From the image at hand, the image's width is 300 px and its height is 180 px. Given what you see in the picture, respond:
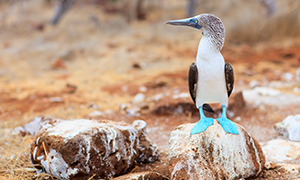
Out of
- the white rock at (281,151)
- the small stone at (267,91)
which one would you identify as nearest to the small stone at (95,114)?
the white rock at (281,151)

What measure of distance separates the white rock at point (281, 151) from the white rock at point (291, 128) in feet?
0.47

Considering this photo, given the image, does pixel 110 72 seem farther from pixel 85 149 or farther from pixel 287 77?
pixel 85 149

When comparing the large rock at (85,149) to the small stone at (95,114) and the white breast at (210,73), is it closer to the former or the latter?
the white breast at (210,73)

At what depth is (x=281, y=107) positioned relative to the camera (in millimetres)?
4066

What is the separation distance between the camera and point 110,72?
6.45 m

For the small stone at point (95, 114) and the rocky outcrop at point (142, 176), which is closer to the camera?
the rocky outcrop at point (142, 176)

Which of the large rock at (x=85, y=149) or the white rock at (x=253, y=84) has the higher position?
the large rock at (x=85, y=149)

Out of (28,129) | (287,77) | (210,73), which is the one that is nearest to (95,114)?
(28,129)

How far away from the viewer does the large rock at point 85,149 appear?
2119 millimetres

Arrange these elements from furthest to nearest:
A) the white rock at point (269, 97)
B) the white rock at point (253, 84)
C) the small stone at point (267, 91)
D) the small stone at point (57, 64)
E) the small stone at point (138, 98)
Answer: the small stone at point (57, 64) < the white rock at point (253, 84) < the small stone at point (138, 98) < the small stone at point (267, 91) < the white rock at point (269, 97)

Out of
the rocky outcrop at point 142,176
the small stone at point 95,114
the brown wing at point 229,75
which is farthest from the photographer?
the small stone at point 95,114

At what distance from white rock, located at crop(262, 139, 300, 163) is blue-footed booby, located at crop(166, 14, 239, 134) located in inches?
27.7

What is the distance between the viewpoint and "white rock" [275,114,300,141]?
292cm

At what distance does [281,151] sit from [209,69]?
1.31 m
